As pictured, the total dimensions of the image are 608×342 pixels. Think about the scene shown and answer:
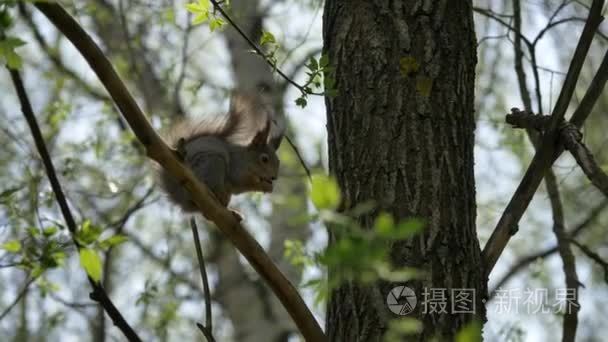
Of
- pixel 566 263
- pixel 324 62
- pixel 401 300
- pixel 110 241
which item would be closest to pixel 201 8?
pixel 324 62

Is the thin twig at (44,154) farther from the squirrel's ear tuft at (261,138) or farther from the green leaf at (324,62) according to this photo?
the squirrel's ear tuft at (261,138)

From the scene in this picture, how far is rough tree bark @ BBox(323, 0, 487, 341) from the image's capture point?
179 cm

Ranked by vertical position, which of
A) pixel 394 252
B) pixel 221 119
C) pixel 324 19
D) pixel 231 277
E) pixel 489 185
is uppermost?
pixel 489 185

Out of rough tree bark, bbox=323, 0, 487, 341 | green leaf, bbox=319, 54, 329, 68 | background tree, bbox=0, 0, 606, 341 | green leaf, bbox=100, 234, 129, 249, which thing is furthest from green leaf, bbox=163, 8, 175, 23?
green leaf, bbox=100, 234, 129, 249

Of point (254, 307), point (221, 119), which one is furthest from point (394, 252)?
point (254, 307)

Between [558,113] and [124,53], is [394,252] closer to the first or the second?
[558,113]

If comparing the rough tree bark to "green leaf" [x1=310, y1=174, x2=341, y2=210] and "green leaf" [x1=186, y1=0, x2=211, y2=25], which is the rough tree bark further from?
"green leaf" [x1=310, y1=174, x2=341, y2=210]

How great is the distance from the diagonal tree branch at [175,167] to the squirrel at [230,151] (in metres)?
0.97

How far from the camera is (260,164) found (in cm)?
297

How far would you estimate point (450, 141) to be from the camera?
189 centimetres

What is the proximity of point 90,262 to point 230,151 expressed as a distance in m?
1.59

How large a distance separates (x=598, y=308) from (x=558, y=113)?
3.91 m

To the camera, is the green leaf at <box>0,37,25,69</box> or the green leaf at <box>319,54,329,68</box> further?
the green leaf at <box>319,54,329,68</box>

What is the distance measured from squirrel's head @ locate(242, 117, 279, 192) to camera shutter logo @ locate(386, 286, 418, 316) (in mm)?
1178
